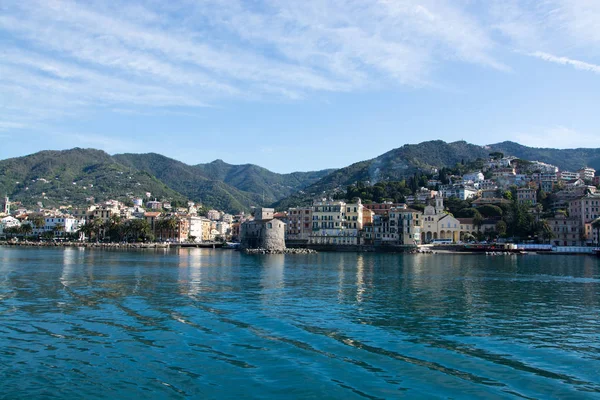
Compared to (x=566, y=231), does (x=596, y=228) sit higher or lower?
higher

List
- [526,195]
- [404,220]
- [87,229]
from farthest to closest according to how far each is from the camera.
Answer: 1. [526,195]
2. [87,229]
3. [404,220]

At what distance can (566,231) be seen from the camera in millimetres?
102750

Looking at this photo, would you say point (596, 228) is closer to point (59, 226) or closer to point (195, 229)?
point (195, 229)

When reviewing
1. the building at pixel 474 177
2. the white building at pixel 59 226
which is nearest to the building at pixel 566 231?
the building at pixel 474 177

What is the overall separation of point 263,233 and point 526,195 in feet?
237

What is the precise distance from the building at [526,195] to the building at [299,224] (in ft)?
180

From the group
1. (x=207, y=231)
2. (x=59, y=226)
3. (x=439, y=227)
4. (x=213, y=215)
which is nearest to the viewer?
(x=439, y=227)

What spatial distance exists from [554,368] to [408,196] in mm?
128854

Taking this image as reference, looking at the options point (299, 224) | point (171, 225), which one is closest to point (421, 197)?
point (299, 224)

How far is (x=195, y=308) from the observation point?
22.9 metres

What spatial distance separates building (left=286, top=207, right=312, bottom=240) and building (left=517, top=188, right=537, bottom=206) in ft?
180

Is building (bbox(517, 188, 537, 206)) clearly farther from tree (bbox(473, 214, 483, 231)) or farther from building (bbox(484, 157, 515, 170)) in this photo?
building (bbox(484, 157, 515, 170))

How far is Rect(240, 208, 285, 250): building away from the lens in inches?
3597

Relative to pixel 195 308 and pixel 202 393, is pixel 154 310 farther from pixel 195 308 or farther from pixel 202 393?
pixel 202 393
